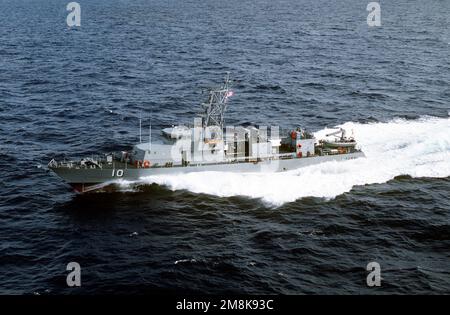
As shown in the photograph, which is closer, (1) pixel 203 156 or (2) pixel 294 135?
(1) pixel 203 156

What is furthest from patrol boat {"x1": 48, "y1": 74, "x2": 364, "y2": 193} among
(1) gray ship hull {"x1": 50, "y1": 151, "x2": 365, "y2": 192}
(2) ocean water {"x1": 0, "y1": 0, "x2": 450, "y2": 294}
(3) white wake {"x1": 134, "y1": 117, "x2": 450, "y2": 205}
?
(2) ocean water {"x1": 0, "y1": 0, "x2": 450, "y2": 294}

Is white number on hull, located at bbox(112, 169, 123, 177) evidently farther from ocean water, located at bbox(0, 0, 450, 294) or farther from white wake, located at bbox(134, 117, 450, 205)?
white wake, located at bbox(134, 117, 450, 205)

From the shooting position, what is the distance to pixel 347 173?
57906 millimetres

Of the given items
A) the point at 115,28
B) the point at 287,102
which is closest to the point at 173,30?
the point at 115,28

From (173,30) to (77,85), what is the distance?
233ft

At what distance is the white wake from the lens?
53125 millimetres

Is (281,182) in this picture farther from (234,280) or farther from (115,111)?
(115,111)

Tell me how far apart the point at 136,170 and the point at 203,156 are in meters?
7.74

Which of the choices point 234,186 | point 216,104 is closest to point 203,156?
point 234,186

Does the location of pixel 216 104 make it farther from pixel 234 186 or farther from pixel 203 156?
pixel 234 186

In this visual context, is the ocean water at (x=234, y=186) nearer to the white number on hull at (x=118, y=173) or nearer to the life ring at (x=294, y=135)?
the white number on hull at (x=118, y=173)

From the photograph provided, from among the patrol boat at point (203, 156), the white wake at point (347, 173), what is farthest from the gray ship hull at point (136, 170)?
the white wake at point (347, 173)

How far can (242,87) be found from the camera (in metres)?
93.8

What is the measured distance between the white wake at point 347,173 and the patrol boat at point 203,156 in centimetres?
93
